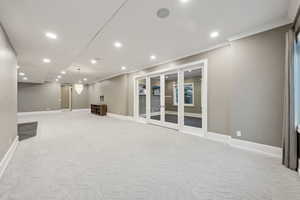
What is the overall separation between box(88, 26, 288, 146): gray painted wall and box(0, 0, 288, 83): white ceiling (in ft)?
1.34

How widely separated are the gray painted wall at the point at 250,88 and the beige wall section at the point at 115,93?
527cm

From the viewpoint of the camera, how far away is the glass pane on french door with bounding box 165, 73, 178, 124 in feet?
18.7

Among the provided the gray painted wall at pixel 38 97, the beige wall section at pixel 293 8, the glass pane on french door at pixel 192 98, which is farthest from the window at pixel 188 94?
the gray painted wall at pixel 38 97

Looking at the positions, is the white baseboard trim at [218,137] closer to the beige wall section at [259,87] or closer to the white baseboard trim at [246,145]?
the white baseboard trim at [246,145]

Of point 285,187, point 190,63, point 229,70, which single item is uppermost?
point 190,63

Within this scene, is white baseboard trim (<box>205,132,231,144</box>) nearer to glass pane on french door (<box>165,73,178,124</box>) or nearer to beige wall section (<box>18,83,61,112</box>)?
glass pane on french door (<box>165,73,178,124</box>)

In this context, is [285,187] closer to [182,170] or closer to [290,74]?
[182,170]

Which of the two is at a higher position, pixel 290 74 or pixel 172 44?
pixel 172 44

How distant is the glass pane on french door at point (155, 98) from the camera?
6367mm

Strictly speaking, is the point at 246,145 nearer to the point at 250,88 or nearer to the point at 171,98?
the point at 250,88

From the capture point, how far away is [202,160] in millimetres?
2773

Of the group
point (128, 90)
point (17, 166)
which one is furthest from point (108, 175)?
point (128, 90)

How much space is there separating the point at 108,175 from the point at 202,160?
1864mm

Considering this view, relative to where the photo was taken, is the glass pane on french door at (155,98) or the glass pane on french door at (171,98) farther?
the glass pane on french door at (155,98)
